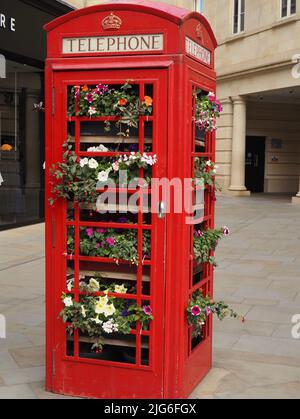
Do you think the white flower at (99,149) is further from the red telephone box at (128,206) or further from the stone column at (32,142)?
the stone column at (32,142)

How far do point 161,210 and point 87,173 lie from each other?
525mm

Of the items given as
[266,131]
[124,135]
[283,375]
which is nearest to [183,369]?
[283,375]

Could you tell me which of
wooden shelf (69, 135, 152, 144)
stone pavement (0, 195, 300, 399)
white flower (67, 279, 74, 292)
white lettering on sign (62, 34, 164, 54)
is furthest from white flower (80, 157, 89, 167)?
stone pavement (0, 195, 300, 399)

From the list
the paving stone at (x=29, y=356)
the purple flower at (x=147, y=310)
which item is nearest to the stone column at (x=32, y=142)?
the paving stone at (x=29, y=356)

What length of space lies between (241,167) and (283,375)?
18278 mm

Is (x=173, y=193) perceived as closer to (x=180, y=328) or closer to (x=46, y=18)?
(x=180, y=328)

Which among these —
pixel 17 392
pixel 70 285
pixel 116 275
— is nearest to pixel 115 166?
pixel 116 275

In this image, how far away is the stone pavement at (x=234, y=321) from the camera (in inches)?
157

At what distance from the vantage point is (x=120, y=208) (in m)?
3.50

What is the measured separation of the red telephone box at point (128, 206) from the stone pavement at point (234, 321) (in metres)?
0.42

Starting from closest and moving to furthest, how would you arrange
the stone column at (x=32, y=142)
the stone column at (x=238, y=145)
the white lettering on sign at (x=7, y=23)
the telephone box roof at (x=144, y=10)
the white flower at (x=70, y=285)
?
the telephone box roof at (x=144, y=10)
the white flower at (x=70, y=285)
the white lettering on sign at (x=7, y=23)
the stone column at (x=32, y=142)
the stone column at (x=238, y=145)

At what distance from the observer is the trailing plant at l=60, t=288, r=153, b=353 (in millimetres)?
3486

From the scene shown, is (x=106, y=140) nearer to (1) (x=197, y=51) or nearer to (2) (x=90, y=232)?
(2) (x=90, y=232)

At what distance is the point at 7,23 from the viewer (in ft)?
34.6
